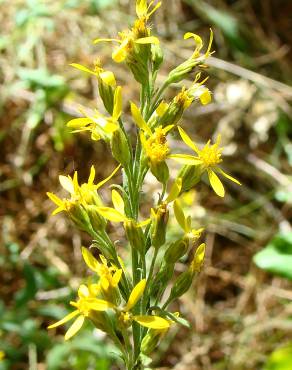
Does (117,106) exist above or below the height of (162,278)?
above

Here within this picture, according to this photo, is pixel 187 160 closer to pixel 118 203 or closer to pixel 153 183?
pixel 118 203

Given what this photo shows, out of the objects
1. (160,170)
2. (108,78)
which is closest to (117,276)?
(160,170)

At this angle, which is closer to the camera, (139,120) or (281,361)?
(139,120)

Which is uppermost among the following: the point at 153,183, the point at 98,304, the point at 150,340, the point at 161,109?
the point at 161,109

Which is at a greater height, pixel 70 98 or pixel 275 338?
pixel 70 98

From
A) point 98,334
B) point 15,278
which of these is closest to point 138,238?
point 98,334

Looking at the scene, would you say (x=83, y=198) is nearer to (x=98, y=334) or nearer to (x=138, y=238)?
(x=138, y=238)

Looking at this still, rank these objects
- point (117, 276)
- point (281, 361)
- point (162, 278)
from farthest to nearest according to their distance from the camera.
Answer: point (281, 361)
point (162, 278)
point (117, 276)

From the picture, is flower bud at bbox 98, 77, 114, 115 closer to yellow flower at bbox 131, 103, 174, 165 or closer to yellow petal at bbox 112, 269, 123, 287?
yellow flower at bbox 131, 103, 174, 165
